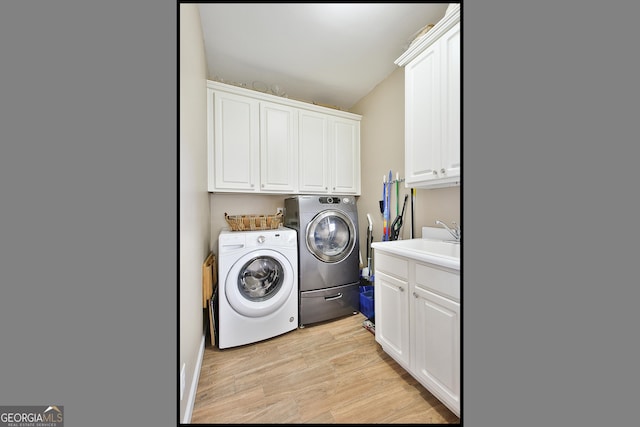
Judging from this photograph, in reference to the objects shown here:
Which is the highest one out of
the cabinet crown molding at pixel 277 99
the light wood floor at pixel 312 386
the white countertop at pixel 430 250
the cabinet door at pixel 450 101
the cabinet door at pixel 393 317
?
the cabinet crown molding at pixel 277 99

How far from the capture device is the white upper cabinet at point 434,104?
3.34ft

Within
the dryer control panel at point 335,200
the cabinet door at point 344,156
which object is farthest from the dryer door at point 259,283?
the cabinet door at point 344,156

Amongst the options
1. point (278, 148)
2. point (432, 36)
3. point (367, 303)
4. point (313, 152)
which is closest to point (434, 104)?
point (432, 36)

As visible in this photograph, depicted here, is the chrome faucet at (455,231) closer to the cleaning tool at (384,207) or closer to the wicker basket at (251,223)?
the cleaning tool at (384,207)

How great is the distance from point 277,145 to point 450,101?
1.48 metres

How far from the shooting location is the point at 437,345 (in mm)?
Answer: 1007

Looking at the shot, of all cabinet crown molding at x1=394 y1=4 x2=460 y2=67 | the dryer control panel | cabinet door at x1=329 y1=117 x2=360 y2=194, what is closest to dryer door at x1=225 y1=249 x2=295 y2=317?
the dryer control panel

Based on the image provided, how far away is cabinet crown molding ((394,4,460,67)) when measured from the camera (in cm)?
89

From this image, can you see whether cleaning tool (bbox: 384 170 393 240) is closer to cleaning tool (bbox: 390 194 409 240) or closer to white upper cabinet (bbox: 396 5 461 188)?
cleaning tool (bbox: 390 194 409 240)

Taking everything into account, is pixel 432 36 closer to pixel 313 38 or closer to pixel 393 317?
pixel 313 38

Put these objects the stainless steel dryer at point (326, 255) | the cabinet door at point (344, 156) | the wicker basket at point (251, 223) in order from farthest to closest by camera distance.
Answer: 1. the cabinet door at point (344, 156)
2. the stainless steel dryer at point (326, 255)
3. the wicker basket at point (251, 223)

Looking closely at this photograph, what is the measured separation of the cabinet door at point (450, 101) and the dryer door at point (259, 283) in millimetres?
1403

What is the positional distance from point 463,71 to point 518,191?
474 mm
